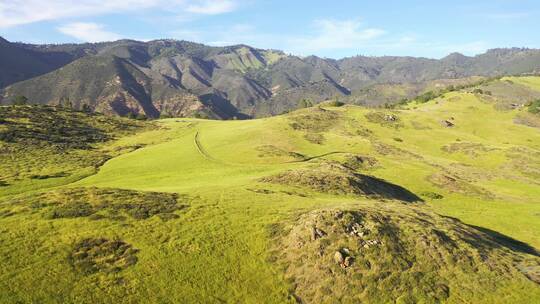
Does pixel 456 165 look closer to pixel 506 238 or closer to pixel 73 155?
pixel 506 238

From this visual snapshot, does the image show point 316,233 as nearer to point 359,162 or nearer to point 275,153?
point 275,153

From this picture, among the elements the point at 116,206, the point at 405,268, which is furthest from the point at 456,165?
the point at 116,206

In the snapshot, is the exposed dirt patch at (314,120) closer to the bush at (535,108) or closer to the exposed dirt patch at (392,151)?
the exposed dirt patch at (392,151)

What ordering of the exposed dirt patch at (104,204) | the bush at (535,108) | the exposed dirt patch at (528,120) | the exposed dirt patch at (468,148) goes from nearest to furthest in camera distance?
the exposed dirt patch at (104,204), the exposed dirt patch at (468,148), the exposed dirt patch at (528,120), the bush at (535,108)

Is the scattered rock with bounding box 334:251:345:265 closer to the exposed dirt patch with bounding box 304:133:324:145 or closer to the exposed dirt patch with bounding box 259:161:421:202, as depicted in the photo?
the exposed dirt patch with bounding box 259:161:421:202

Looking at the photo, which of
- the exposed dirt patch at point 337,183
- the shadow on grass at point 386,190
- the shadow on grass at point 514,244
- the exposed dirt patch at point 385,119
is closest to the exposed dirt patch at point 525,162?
the exposed dirt patch at point 385,119

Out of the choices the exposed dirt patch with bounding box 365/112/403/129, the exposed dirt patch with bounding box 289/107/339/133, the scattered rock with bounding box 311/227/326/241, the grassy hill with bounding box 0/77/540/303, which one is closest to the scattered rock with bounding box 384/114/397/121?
the exposed dirt patch with bounding box 365/112/403/129
